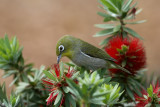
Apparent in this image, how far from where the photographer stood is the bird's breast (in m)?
1.86

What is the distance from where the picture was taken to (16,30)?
563 centimetres

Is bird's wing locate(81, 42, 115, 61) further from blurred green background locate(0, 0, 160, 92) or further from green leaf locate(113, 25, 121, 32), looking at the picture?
blurred green background locate(0, 0, 160, 92)

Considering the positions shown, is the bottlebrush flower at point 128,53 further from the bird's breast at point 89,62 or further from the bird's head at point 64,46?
the bird's head at point 64,46

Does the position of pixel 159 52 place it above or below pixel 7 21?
below

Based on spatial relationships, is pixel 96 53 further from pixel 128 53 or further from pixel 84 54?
pixel 128 53

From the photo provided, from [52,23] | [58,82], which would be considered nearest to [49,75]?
[58,82]

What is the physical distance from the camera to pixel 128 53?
5.49ft

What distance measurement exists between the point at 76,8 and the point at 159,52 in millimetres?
2337

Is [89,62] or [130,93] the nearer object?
[130,93]

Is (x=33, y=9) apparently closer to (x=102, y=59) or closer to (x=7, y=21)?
(x=7, y=21)

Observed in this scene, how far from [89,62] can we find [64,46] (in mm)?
248

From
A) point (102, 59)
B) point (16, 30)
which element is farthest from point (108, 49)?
point (16, 30)

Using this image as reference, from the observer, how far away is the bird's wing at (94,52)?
1.82m

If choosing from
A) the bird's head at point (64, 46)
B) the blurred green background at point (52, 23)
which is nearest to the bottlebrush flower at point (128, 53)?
the bird's head at point (64, 46)
